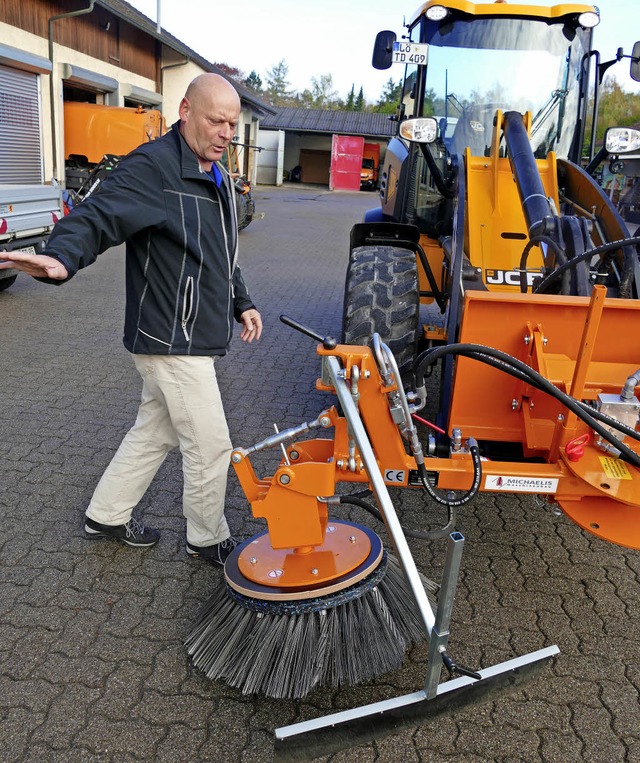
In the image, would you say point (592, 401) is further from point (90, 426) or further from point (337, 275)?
point (337, 275)

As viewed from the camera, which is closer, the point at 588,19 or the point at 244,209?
the point at 588,19

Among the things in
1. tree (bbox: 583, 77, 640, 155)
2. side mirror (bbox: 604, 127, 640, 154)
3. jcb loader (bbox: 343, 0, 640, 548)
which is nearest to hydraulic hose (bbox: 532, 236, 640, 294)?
jcb loader (bbox: 343, 0, 640, 548)

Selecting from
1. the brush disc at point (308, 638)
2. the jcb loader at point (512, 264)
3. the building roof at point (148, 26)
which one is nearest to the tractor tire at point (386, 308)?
the jcb loader at point (512, 264)

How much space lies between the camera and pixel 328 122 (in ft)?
140

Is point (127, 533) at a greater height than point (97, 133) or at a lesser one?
lesser

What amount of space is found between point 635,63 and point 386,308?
8.33ft

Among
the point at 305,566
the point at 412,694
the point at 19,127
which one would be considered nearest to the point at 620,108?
the point at 19,127

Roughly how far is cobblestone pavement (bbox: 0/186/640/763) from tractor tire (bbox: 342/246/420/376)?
93cm

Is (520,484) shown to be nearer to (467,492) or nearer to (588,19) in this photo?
(467,492)

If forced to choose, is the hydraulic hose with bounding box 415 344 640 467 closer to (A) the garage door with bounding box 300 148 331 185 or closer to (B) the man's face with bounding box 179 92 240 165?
(B) the man's face with bounding box 179 92 240 165

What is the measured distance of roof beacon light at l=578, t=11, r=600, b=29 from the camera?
484 centimetres

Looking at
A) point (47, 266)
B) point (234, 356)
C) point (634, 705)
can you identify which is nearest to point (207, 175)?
point (47, 266)

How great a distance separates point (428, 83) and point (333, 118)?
40788mm

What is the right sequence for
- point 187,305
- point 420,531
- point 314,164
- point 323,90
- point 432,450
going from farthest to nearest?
point 323,90
point 314,164
point 432,450
point 187,305
point 420,531
